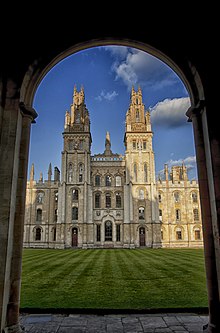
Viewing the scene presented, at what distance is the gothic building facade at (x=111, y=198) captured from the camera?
41969mm

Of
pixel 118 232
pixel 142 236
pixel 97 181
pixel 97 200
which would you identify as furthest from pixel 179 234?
pixel 97 181

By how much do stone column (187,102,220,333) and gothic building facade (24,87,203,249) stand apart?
123ft

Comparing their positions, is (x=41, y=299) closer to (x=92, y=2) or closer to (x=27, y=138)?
(x=27, y=138)

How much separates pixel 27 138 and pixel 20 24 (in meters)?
2.13

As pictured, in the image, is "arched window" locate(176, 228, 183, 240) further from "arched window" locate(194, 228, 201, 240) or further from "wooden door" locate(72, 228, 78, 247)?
"wooden door" locate(72, 228, 78, 247)

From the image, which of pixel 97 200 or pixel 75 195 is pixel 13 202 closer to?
pixel 75 195

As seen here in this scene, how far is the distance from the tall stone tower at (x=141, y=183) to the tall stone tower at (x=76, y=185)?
6.46 m

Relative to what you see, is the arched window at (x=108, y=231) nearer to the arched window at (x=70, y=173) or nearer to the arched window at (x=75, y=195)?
the arched window at (x=75, y=195)

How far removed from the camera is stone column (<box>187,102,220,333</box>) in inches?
173

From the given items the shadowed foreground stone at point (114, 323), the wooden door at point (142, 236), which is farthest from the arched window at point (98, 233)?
the shadowed foreground stone at point (114, 323)

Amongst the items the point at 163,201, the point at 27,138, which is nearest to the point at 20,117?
the point at 27,138

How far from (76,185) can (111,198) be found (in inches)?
244

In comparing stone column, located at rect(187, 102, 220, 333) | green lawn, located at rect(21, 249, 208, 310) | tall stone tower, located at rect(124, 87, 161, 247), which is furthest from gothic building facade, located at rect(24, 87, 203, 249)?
stone column, located at rect(187, 102, 220, 333)

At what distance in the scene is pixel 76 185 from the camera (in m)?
43.5
